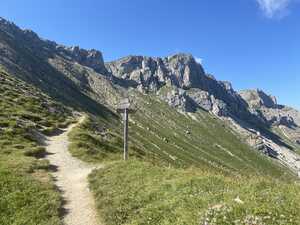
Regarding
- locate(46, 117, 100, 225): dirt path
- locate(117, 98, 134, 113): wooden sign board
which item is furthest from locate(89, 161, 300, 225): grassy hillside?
locate(117, 98, 134, 113): wooden sign board

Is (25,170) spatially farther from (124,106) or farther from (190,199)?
(190,199)

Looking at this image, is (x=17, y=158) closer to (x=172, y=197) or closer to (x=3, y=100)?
(x=172, y=197)

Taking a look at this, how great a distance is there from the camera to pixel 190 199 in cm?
1588

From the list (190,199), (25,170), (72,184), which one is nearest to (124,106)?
(72,184)

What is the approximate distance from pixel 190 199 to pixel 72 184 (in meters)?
11.2

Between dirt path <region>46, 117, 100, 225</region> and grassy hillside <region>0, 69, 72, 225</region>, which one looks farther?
dirt path <region>46, 117, 100, 225</region>

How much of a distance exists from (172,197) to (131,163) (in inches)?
349

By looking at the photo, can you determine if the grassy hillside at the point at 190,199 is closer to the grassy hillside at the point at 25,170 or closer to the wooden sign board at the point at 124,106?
the grassy hillside at the point at 25,170

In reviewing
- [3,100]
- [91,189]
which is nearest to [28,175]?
[91,189]

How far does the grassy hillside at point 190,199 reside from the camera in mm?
12898

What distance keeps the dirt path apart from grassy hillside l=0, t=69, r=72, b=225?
29.5 inches

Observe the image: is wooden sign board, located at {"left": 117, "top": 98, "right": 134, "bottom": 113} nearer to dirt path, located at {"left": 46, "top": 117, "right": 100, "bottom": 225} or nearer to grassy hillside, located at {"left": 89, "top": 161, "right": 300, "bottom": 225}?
dirt path, located at {"left": 46, "top": 117, "right": 100, "bottom": 225}

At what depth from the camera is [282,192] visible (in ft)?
51.4

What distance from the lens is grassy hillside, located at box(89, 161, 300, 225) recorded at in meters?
12.9
